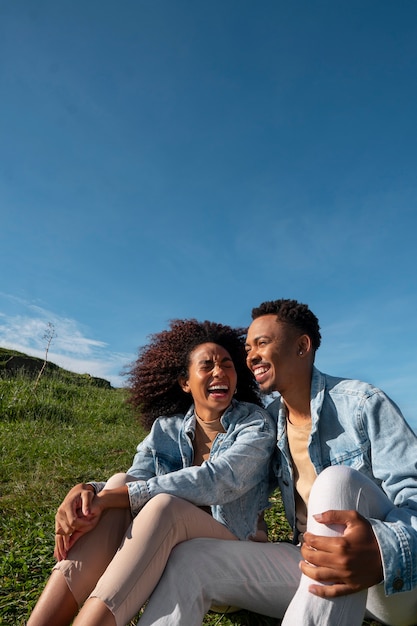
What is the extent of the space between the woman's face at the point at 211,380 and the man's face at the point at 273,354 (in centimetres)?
41

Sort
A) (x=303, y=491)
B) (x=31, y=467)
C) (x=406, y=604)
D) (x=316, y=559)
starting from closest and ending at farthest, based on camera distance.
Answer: (x=316, y=559)
(x=406, y=604)
(x=303, y=491)
(x=31, y=467)

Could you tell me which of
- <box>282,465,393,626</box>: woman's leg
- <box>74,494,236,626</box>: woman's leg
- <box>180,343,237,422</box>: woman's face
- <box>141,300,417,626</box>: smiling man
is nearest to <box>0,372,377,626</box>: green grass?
<box>141,300,417,626</box>: smiling man

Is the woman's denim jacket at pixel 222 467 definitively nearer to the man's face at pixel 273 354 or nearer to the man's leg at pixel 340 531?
the man's face at pixel 273 354

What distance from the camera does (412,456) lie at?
222 centimetres

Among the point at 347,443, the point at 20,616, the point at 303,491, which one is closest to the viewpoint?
the point at 347,443

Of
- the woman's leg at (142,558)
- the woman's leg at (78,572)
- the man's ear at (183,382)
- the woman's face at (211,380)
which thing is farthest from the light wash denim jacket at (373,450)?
the woman's leg at (78,572)

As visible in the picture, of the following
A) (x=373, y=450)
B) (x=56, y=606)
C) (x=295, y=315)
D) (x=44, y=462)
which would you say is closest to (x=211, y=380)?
(x=295, y=315)

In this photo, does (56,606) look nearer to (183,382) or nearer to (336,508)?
(336,508)

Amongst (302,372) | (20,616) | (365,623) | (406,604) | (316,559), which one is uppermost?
(302,372)

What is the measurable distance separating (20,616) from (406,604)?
2295 millimetres

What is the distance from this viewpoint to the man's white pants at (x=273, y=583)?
6.01 ft

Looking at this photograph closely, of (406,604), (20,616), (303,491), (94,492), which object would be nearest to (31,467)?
(20,616)

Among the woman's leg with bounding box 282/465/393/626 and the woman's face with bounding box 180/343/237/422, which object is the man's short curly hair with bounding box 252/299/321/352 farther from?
the woman's leg with bounding box 282/465/393/626

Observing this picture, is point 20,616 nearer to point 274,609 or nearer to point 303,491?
point 274,609
